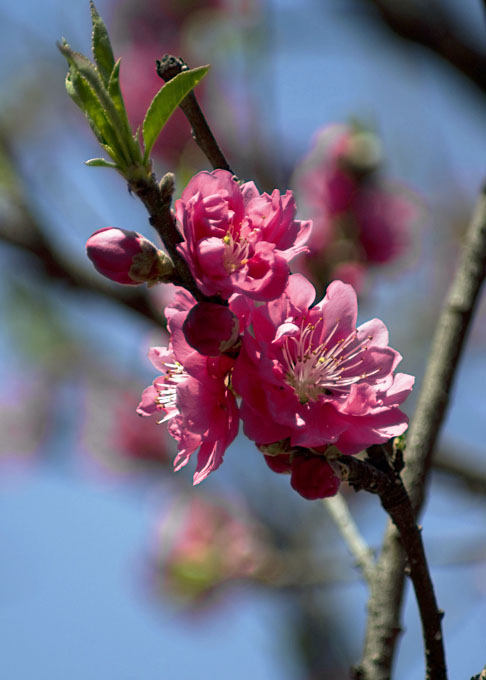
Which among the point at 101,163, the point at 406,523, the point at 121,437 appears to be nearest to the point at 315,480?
the point at 406,523

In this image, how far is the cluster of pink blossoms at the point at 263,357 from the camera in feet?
3.03

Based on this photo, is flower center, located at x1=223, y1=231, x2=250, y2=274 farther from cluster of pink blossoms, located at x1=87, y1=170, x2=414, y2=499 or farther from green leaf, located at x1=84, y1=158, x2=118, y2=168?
green leaf, located at x1=84, y1=158, x2=118, y2=168

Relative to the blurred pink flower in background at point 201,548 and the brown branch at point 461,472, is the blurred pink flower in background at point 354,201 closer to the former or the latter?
the brown branch at point 461,472

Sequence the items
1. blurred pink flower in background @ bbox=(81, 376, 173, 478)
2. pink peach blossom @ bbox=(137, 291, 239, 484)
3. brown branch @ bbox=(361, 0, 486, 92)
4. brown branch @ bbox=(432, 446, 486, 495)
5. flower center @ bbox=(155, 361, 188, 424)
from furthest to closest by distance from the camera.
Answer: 1. blurred pink flower in background @ bbox=(81, 376, 173, 478)
2. brown branch @ bbox=(361, 0, 486, 92)
3. brown branch @ bbox=(432, 446, 486, 495)
4. flower center @ bbox=(155, 361, 188, 424)
5. pink peach blossom @ bbox=(137, 291, 239, 484)

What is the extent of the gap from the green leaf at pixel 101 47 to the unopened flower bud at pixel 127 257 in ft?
0.75

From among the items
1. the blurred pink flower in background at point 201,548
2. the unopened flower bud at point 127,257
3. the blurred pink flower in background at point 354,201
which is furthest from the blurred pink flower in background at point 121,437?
the unopened flower bud at point 127,257

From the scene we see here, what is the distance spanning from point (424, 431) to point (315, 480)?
0.63 metres

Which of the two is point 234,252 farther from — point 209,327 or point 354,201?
point 354,201

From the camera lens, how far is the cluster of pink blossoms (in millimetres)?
925

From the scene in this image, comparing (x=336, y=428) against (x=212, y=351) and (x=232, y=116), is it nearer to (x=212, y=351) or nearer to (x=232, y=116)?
(x=212, y=351)

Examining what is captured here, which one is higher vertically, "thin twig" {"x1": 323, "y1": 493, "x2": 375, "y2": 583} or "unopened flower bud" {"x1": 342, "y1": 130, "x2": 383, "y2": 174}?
"unopened flower bud" {"x1": 342, "y1": 130, "x2": 383, "y2": 174}

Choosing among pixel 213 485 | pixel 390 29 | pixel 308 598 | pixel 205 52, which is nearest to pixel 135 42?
pixel 205 52

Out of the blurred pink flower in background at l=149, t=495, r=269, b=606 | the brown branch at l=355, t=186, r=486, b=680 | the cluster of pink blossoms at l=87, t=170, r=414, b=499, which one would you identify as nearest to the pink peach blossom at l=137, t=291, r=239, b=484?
the cluster of pink blossoms at l=87, t=170, r=414, b=499

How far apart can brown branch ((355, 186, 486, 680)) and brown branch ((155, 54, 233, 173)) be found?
74 cm
